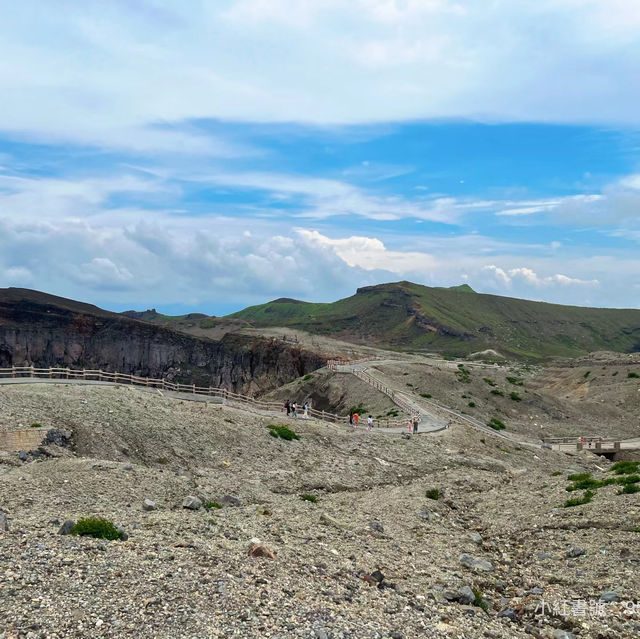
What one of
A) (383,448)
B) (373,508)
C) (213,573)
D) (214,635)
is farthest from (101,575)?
(383,448)

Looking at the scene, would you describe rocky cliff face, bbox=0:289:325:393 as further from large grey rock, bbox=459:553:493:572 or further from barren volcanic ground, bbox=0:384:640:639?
large grey rock, bbox=459:553:493:572

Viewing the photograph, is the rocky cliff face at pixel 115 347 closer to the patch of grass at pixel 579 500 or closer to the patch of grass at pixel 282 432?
the patch of grass at pixel 282 432

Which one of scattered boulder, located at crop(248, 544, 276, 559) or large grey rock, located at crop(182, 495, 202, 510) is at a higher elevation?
scattered boulder, located at crop(248, 544, 276, 559)

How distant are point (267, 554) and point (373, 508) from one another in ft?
35.9

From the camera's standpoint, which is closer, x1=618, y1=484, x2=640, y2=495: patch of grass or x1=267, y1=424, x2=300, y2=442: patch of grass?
x1=618, y1=484, x2=640, y2=495: patch of grass

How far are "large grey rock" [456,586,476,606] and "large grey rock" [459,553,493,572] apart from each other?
2.89m

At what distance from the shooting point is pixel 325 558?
15711 millimetres

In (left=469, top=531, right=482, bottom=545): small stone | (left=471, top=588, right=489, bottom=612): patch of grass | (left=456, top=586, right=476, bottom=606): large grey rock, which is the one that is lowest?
(left=469, top=531, right=482, bottom=545): small stone

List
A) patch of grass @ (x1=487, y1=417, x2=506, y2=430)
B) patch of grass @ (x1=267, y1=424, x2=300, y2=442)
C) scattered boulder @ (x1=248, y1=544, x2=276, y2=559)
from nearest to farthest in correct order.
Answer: scattered boulder @ (x1=248, y1=544, x2=276, y2=559)
patch of grass @ (x1=267, y1=424, x2=300, y2=442)
patch of grass @ (x1=487, y1=417, x2=506, y2=430)

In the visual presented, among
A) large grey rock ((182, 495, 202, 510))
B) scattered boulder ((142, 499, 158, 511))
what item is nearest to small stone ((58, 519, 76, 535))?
scattered boulder ((142, 499, 158, 511))

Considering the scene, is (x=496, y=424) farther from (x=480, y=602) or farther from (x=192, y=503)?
(x=480, y=602)

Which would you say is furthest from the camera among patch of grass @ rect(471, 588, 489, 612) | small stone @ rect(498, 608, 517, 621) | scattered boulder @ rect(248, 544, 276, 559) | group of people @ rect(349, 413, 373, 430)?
group of people @ rect(349, 413, 373, 430)

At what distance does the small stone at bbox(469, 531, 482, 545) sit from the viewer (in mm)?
20609

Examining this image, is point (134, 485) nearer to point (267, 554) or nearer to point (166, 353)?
point (267, 554)
